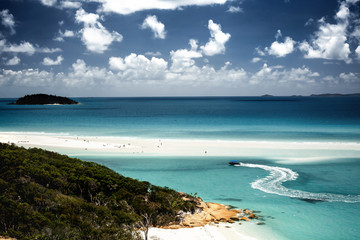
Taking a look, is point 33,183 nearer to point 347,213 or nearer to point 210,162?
point 347,213

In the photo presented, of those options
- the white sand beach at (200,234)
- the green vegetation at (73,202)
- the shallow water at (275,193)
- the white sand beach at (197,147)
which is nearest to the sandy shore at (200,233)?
the white sand beach at (200,234)

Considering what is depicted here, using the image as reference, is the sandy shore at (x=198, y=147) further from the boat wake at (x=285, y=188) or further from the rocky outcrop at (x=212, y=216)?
the rocky outcrop at (x=212, y=216)

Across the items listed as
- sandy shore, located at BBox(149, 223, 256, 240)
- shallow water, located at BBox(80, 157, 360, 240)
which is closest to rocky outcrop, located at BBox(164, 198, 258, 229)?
sandy shore, located at BBox(149, 223, 256, 240)

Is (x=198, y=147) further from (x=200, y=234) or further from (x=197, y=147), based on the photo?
(x=200, y=234)

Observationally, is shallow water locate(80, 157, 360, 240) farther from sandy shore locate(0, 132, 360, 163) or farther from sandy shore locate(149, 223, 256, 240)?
sandy shore locate(0, 132, 360, 163)

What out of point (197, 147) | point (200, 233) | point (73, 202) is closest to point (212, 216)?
point (200, 233)

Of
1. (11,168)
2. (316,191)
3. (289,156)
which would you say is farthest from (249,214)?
(289,156)
